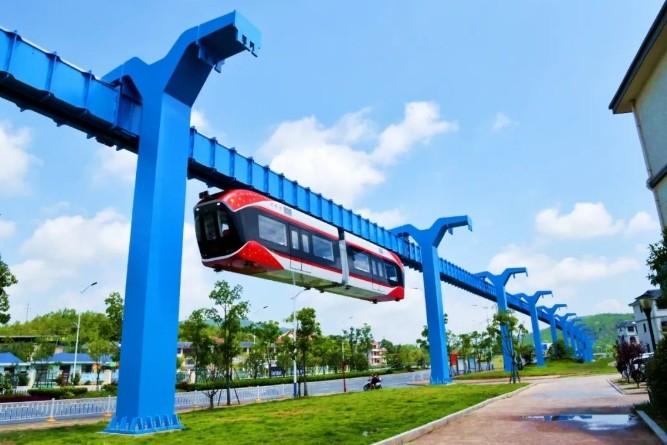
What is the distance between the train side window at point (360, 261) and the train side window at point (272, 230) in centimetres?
599

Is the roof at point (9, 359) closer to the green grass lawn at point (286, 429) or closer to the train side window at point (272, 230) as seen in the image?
the green grass lawn at point (286, 429)

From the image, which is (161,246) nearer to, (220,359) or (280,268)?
(280,268)

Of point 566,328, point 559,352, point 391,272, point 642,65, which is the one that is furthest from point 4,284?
point 566,328

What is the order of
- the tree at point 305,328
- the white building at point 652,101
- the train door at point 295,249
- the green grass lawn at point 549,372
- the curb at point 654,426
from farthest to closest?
the green grass lawn at point 549,372, the tree at point 305,328, the train door at point 295,249, the white building at point 652,101, the curb at point 654,426

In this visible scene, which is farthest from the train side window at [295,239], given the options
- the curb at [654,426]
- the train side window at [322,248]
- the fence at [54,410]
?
the fence at [54,410]

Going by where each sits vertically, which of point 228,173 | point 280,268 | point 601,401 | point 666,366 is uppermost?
point 228,173

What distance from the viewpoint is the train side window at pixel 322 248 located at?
19.2 metres

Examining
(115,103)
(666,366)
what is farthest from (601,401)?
(115,103)

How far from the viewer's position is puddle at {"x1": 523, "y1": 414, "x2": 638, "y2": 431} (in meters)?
11.6

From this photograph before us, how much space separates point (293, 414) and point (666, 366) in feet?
36.6

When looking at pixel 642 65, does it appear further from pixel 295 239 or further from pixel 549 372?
pixel 549 372

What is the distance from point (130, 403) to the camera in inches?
485

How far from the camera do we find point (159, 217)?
1369 centimetres

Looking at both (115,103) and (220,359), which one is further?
(220,359)
